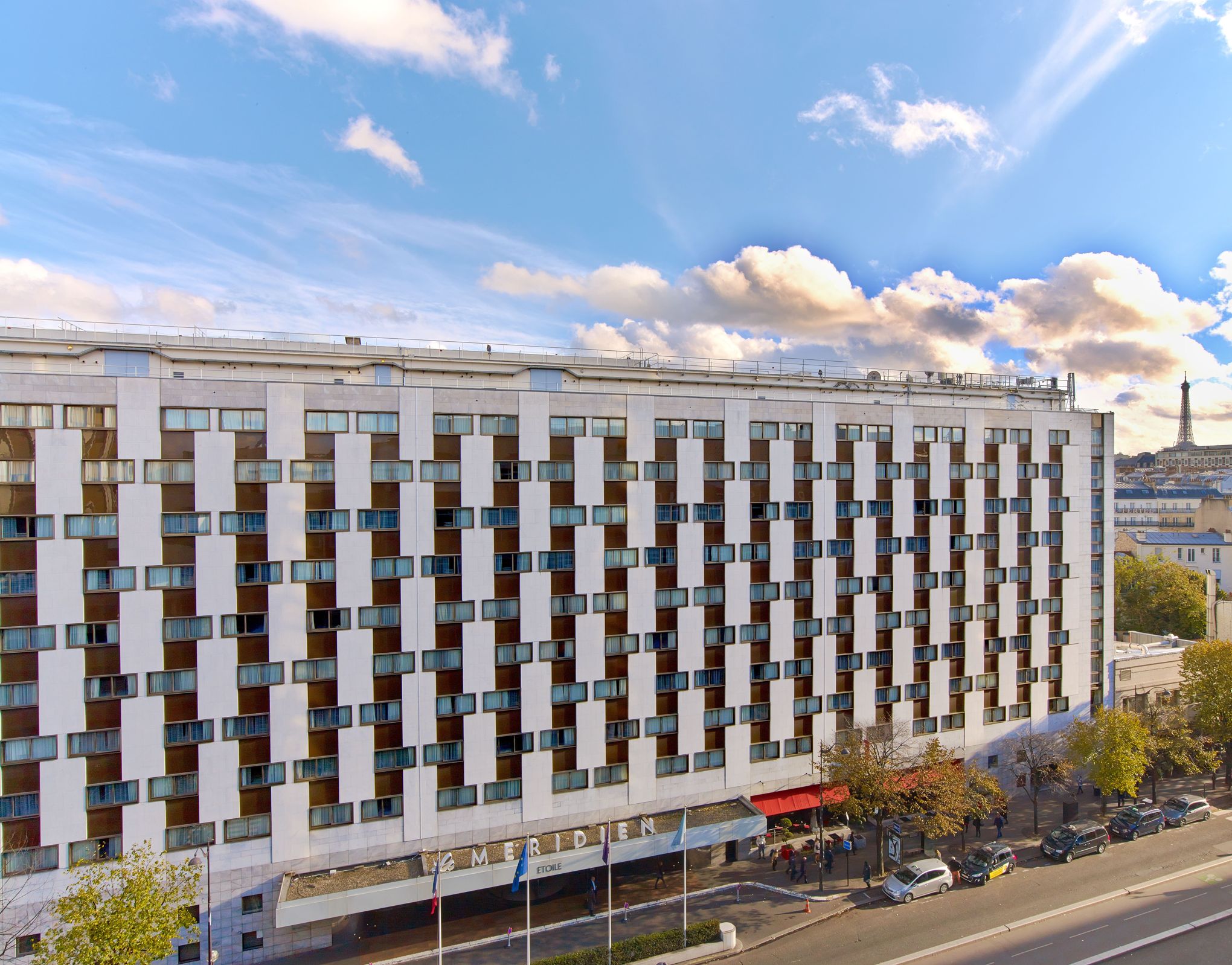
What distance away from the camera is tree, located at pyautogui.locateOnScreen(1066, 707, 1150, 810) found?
4572 cm

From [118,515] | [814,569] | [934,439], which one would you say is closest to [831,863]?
[814,569]

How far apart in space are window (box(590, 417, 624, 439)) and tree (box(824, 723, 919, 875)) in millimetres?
25752

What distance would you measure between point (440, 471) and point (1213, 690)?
204 feet

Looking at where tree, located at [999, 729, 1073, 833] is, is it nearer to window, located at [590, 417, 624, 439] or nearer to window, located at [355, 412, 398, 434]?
window, located at [590, 417, 624, 439]

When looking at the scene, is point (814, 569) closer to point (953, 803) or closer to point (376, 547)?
point (953, 803)

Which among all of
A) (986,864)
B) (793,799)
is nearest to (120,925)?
(793,799)

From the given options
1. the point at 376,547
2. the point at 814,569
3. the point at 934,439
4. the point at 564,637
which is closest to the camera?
the point at 376,547

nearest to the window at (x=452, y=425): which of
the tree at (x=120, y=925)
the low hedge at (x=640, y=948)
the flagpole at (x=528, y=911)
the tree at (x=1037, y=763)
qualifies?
the flagpole at (x=528, y=911)

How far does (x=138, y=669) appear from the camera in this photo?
35031 mm

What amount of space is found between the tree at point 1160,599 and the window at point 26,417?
112m

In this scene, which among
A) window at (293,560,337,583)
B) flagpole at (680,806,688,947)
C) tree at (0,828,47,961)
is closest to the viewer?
tree at (0,828,47,961)

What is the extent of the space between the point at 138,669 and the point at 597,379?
33.8 meters

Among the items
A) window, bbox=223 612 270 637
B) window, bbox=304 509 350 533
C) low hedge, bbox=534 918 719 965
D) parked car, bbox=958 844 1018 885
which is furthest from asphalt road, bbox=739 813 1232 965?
window, bbox=304 509 350 533

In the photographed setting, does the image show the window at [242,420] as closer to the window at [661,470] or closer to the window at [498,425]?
the window at [498,425]
